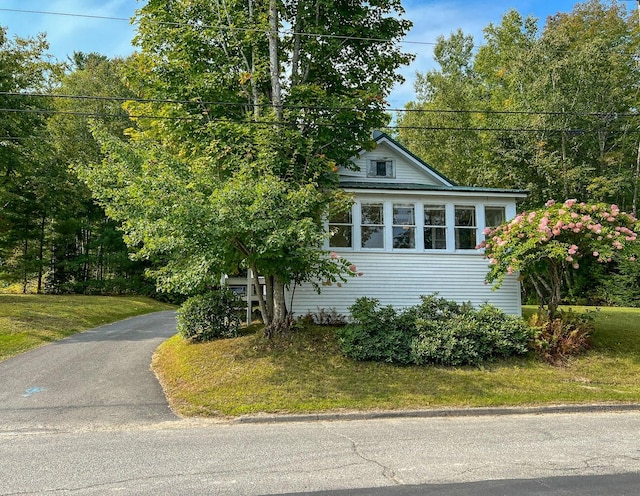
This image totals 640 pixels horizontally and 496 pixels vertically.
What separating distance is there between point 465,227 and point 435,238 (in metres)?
1.03

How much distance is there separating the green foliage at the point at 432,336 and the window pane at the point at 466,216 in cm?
394

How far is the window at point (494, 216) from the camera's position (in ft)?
49.2

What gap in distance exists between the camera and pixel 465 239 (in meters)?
14.7

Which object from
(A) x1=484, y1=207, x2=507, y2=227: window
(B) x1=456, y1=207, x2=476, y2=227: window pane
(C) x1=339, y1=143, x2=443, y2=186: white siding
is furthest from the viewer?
(C) x1=339, y1=143, x2=443, y2=186: white siding

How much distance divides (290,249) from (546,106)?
72.4ft

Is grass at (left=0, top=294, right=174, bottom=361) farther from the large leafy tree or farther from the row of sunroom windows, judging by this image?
the row of sunroom windows

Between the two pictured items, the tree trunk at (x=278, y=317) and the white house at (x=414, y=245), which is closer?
the tree trunk at (x=278, y=317)

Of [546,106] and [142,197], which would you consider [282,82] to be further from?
[546,106]

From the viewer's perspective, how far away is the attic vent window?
16.8 metres

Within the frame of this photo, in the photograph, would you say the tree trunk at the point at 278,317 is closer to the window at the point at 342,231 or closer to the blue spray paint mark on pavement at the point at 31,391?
the window at the point at 342,231

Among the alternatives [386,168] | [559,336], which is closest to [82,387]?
[559,336]

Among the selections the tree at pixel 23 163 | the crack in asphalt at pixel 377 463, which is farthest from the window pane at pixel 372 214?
the tree at pixel 23 163

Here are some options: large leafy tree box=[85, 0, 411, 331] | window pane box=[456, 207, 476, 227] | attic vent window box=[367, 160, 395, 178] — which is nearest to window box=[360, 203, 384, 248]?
large leafy tree box=[85, 0, 411, 331]

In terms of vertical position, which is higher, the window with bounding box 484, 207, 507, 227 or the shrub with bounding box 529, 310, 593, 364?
the window with bounding box 484, 207, 507, 227
